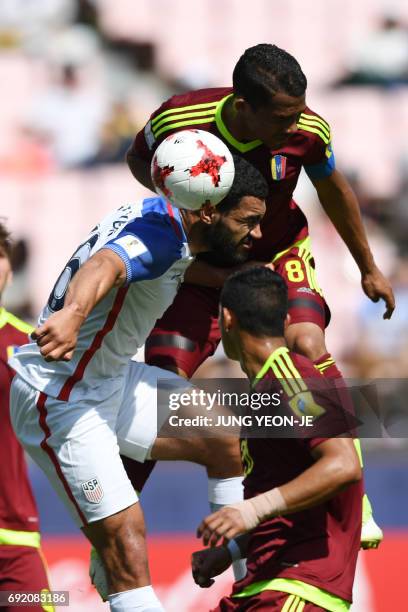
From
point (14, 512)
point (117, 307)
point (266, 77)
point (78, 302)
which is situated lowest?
point (14, 512)

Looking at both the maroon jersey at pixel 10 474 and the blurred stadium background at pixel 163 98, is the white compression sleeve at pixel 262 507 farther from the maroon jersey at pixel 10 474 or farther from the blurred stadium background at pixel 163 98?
the blurred stadium background at pixel 163 98

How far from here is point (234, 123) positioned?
17.8 ft

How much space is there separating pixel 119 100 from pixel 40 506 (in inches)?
234

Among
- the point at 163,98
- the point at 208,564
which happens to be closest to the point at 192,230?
the point at 208,564

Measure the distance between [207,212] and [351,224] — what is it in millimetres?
1317

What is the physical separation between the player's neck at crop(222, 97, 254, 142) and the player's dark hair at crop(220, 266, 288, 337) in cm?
132

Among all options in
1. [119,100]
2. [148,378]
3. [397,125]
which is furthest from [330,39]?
[148,378]

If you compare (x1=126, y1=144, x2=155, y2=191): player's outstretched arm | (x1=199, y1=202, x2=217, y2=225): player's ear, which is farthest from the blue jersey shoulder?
(x1=126, y1=144, x2=155, y2=191): player's outstretched arm

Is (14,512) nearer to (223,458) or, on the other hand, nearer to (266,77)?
(223,458)

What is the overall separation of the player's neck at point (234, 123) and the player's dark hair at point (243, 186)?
0.16 m

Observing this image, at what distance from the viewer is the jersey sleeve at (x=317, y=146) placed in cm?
570

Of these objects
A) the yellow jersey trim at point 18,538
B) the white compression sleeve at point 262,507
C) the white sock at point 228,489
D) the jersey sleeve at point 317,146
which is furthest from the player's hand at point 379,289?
the white compression sleeve at point 262,507

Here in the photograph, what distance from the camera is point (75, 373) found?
5105mm

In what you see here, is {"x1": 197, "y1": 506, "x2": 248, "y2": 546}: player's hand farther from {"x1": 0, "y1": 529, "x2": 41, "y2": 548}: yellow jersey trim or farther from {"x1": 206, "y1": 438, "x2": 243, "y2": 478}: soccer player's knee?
{"x1": 0, "y1": 529, "x2": 41, "y2": 548}: yellow jersey trim
